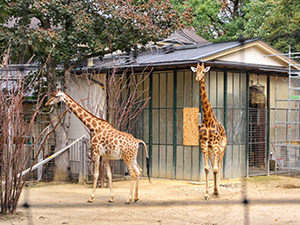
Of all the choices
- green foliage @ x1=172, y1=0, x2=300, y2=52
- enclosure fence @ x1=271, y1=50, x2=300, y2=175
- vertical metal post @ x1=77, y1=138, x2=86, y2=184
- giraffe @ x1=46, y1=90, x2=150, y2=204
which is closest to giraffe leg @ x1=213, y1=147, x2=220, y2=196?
giraffe @ x1=46, y1=90, x2=150, y2=204

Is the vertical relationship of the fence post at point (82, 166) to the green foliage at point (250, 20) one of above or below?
below

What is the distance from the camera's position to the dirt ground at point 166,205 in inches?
329

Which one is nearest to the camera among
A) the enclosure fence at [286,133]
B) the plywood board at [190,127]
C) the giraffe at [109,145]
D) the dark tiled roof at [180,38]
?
the giraffe at [109,145]

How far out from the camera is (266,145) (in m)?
14.3

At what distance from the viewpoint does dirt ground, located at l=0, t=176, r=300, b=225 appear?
8367mm

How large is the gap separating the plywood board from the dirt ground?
3.41 ft

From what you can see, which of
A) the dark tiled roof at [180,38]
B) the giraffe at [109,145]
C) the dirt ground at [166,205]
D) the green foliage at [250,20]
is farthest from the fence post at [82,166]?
Result: the green foliage at [250,20]

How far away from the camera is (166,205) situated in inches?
381

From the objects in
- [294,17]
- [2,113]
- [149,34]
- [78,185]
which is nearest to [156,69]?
[149,34]

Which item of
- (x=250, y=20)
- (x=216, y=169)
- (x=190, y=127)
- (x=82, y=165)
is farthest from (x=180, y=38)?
(x=216, y=169)

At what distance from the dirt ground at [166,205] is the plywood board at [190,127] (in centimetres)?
104

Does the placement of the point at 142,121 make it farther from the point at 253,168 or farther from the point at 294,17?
the point at 294,17

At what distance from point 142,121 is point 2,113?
5.99 m

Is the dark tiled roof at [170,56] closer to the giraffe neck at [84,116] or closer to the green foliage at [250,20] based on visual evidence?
the giraffe neck at [84,116]
